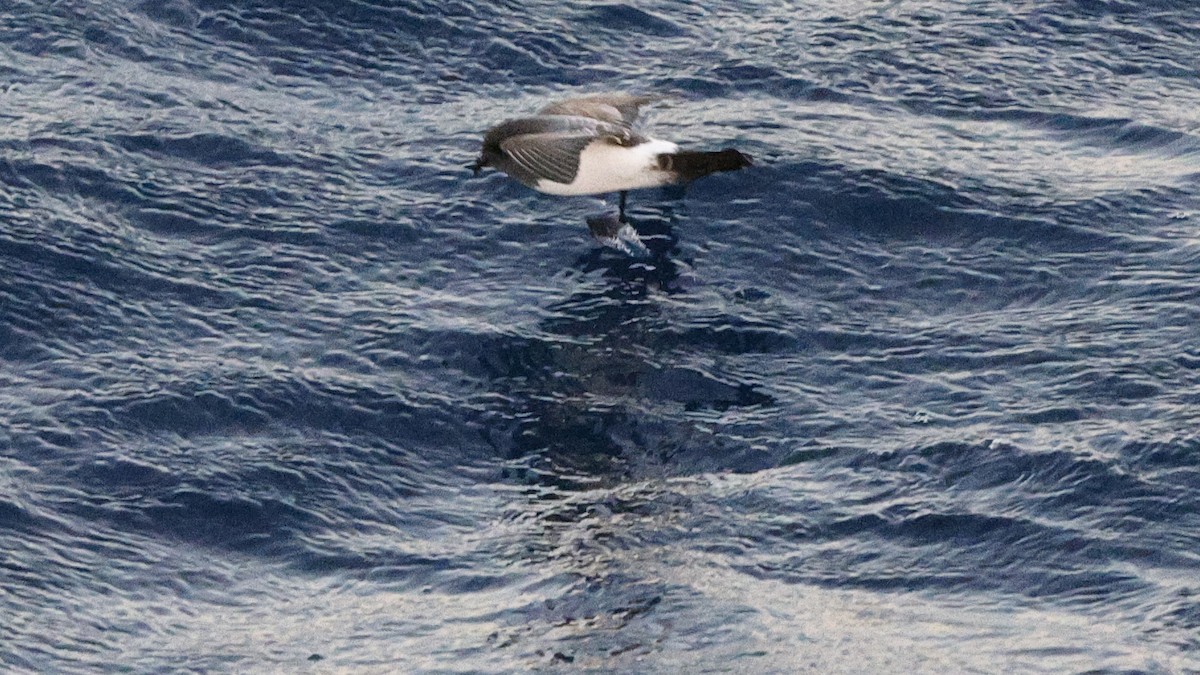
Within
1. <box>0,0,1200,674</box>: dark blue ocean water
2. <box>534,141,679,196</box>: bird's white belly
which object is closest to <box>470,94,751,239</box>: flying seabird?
<box>534,141,679,196</box>: bird's white belly

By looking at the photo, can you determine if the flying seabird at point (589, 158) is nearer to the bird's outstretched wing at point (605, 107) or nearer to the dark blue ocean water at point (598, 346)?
the bird's outstretched wing at point (605, 107)

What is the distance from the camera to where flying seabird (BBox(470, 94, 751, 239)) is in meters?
14.1

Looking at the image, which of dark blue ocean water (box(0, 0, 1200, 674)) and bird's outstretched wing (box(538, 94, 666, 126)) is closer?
dark blue ocean water (box(0, 0, 1200, 674))

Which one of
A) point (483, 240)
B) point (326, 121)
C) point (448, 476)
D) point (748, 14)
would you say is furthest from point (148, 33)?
point (448, 476)

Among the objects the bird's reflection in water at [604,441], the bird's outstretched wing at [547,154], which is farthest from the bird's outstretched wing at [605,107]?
the bird's reflection in water at [604,441]

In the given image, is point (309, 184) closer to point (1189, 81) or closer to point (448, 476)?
point (448, 476)

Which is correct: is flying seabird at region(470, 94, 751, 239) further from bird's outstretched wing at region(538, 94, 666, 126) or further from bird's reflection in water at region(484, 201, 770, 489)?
bird's reflection in water at region(484, 201, 770, 489)

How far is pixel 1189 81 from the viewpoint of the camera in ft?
55.0

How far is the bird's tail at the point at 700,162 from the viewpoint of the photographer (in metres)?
13.8

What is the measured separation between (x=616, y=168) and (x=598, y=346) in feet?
4.87

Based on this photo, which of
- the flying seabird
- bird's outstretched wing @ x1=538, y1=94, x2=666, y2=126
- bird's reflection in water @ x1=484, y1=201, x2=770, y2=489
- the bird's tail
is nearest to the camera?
bird's reflection in water @ x1=484, y1=201, x2=770, y2=489

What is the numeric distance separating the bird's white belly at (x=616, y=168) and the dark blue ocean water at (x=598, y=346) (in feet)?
2.05

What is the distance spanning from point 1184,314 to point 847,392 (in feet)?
8.51

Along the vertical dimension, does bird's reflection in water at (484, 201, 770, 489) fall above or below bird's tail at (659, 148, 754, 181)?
below
